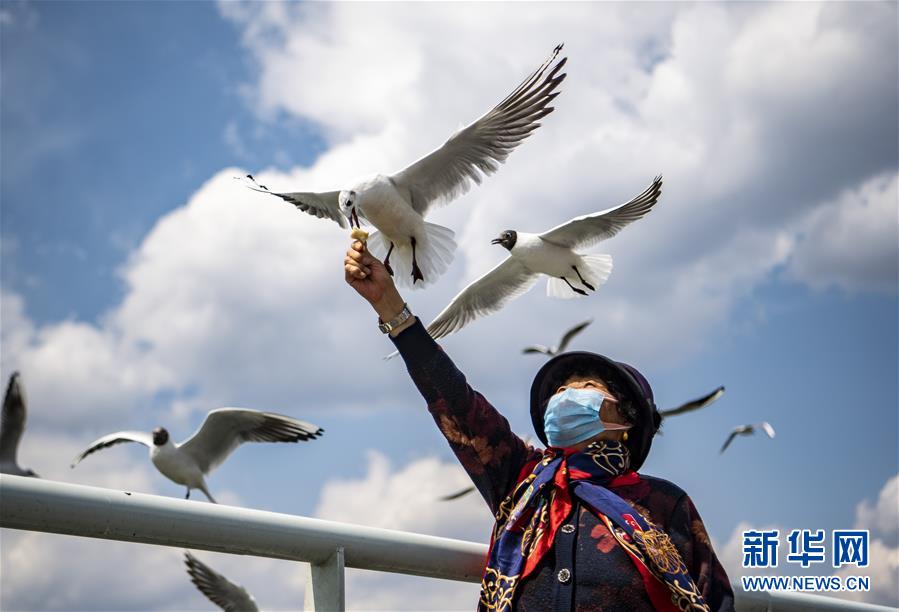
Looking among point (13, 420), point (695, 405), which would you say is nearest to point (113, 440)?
point (13, 420)

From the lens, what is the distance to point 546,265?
653 cm

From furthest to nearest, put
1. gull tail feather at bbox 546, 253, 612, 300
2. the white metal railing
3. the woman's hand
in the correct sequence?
gull tail feather at bbox 546, 253, 612, 300 < the woman's hand < the white metal railing

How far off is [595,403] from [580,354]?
0.16 metres

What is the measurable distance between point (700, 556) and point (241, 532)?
102cm

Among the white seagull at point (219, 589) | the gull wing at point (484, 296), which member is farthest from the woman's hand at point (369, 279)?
the white seagull at point (219, 589)

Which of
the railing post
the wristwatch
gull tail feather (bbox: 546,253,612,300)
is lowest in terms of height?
the railing post

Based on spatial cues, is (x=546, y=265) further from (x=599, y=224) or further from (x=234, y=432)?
(x=234, y=432)

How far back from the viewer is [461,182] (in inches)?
182

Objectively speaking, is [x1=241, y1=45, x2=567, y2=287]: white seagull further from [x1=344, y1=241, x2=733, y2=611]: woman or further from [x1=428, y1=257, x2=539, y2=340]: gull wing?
[x1=428, y1=257, x2=539, y2=340]: gull wing

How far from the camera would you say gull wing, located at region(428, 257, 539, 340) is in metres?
6.42

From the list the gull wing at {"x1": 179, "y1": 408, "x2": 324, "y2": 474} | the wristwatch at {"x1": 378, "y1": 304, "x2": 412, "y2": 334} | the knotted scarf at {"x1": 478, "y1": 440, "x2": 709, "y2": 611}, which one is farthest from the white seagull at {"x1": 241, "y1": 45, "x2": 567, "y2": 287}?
the gull wing at {"x1": 179, "y1": 408, "x2": 324, "y2": 474}

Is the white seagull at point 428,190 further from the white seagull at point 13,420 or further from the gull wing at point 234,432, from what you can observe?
the white seagull at point 13,420

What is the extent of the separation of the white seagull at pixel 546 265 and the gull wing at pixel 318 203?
1715 millimetres

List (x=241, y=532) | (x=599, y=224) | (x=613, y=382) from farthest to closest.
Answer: (x=599, y=224), (x=613, y=382), (x=241, y=532)
